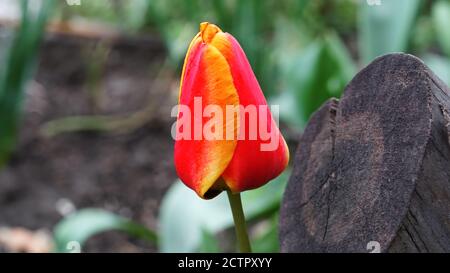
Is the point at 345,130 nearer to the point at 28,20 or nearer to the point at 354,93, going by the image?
the point at 354,93

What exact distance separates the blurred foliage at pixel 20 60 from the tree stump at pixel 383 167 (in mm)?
1235

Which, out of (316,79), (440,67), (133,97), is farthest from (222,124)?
(133,97)

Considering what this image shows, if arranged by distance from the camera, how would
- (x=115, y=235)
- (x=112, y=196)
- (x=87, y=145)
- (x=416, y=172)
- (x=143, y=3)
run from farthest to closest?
1. (x=143, y=3)
2. (x=87, y=145)
3. (x=112, y=196)
4. (x=115, y=235)
5. (x=416, y=172)

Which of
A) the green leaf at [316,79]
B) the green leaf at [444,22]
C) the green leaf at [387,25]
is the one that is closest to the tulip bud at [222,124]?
the green leaf at [316,79]

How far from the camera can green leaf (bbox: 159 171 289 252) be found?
1185mm

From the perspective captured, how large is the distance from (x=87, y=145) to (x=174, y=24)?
725mm

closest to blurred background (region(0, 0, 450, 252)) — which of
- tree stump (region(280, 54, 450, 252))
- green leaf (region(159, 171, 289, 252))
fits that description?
green leaf (region(159, 171, 289, 252))

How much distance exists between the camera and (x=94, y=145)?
2242 mm

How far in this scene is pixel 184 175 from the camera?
1.55ft

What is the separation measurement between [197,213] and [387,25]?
1.69 feet

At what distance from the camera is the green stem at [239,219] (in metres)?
0.49

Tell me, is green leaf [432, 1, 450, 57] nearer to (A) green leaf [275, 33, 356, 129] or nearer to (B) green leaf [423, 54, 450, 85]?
(B) green leaf [423, 54, 450, 85]

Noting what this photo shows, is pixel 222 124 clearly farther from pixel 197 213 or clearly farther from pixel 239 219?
pixel 197 213

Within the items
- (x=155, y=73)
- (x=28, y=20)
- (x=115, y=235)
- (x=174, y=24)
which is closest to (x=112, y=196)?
(x=115, y=235)
